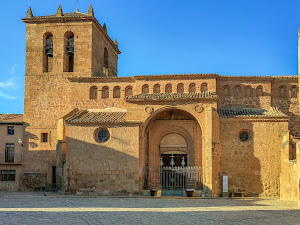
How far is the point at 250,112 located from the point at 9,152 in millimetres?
17276

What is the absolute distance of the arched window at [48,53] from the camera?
95.4 feet

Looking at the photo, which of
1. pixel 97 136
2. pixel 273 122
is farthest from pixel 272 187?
pixel 97 136

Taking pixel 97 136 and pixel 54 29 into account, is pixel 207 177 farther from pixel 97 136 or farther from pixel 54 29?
pixel 54 29

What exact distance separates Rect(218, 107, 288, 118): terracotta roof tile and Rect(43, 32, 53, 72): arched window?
12.8 metres

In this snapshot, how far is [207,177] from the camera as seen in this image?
904 inches

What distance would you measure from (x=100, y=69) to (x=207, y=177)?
40.6ft

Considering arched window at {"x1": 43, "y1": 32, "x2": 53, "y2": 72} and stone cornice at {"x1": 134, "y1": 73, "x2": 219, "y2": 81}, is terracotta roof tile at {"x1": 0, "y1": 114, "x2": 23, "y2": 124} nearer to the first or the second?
arched window at {"x1": 43, "y1": 32, "x2": 53, "y2": 72}

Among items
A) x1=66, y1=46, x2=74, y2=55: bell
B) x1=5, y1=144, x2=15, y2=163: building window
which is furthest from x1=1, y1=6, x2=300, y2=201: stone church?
x1=5, y1=144, x2=15, y2=163: building window

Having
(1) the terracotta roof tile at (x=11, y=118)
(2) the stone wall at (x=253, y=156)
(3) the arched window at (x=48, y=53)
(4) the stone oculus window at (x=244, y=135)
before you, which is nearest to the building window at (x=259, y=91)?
(2) the stone wall at (x=253, y=156)

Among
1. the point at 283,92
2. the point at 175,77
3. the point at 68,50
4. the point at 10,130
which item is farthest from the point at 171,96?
the point at 10,130

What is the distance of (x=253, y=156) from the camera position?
76.8 feet

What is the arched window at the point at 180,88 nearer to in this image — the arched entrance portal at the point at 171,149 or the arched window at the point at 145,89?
the arched entrance portal at the point at 171,149

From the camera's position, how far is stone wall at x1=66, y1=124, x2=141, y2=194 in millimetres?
23562

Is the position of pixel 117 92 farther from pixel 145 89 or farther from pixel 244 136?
pixel 244 136
